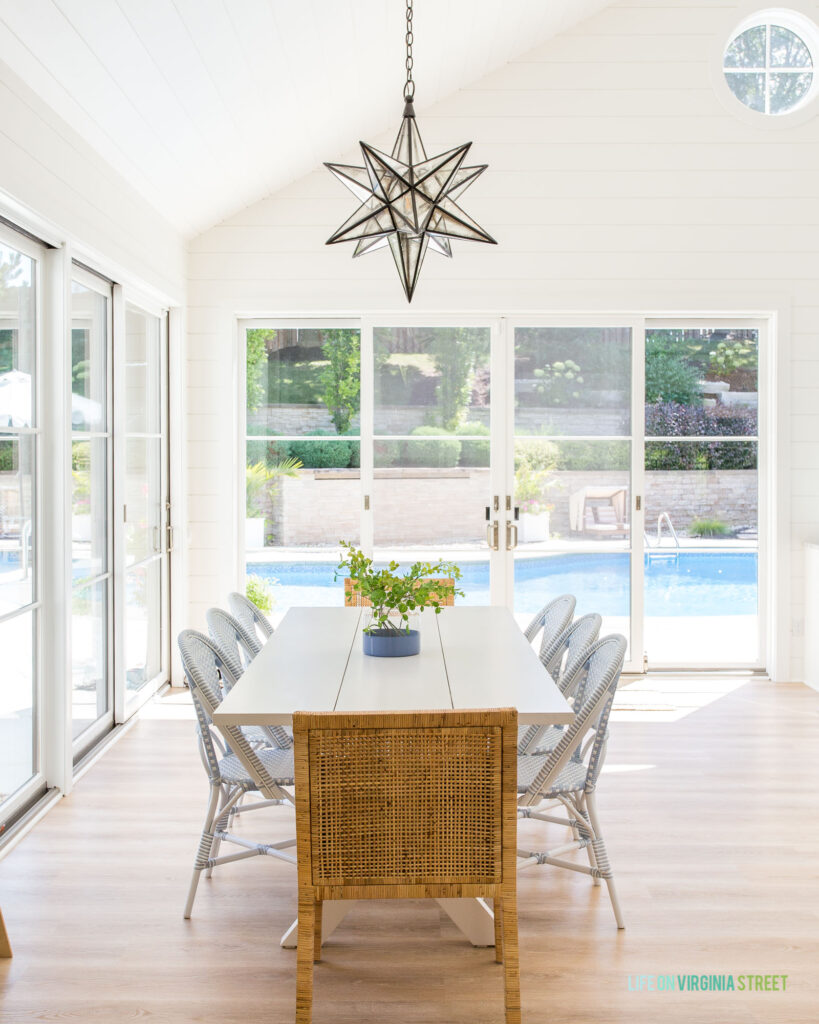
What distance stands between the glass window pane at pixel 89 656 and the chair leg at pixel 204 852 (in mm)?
1494

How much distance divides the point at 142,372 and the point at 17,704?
2.17 metres

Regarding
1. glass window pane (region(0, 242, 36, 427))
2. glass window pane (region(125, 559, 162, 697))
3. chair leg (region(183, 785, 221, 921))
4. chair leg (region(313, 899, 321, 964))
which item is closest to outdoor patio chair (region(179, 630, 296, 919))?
chair leg (region(183, 785, 221, 921))

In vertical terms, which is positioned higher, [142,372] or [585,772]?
[142,372]

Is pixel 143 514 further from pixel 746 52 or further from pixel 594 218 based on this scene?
pixel 746 52

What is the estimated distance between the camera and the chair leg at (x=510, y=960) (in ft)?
6.98

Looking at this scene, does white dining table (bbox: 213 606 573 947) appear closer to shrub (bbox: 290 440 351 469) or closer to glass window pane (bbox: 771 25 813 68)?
shrub (bbox: 290 440 351 469)

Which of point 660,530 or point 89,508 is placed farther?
point 660,530

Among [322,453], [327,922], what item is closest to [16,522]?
[327,922]

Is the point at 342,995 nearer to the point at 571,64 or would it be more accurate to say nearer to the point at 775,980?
the point at 775,980

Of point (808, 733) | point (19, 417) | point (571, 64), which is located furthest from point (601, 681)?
point (571, 64)

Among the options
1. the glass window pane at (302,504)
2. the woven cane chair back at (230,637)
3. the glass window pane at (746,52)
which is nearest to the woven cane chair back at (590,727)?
the woven cane chair back at (230,637)

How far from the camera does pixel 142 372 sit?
202 inches

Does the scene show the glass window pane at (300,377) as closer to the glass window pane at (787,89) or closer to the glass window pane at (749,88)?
the glass window pane at (749,88)

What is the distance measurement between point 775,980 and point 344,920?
3.92 feet
